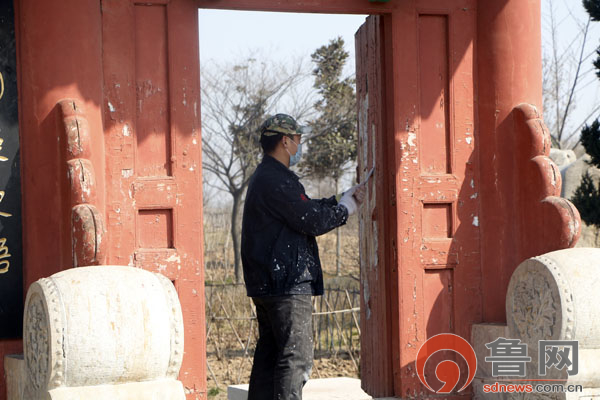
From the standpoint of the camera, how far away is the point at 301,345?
4.61 meters

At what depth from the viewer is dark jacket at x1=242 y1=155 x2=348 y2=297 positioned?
4.64m

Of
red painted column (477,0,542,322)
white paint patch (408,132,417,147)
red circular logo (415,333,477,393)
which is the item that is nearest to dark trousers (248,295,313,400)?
red circular logo (415,333,477,393)

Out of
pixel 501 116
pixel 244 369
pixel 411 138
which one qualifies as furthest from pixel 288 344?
pixel 244 369

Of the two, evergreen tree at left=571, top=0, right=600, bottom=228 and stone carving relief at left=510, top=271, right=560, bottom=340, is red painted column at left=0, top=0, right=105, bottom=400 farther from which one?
evergreen tree at left=571, top=0, right=600, bottom=228

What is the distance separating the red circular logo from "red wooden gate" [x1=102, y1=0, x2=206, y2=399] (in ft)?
5.18

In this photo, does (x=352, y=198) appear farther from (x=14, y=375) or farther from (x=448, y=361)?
(x=14, y=375)

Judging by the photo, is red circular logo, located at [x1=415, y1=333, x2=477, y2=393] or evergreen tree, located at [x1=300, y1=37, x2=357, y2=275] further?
evergreen tree, located at [x1=300, y1=37, x2=357, y2=275]

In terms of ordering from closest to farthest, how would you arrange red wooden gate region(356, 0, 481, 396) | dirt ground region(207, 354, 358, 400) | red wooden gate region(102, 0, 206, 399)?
red wooden gate region(102, 0, 206, 399) < red wooden gate region(356, 0, 481, 396) < dirt ground region(207, 354, 358, 400)

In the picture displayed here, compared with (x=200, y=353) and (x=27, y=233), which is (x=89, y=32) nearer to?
(x=27, y=233)

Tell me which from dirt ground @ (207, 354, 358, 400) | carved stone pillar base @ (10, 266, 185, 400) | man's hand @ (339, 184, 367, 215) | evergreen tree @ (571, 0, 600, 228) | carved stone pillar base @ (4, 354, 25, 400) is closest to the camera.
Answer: carved stone pillar base @ (10, 266, 185, 400)

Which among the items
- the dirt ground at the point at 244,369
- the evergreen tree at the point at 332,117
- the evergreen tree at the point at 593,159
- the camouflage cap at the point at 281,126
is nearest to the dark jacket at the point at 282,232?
the camouflage cap at the point at 281,126

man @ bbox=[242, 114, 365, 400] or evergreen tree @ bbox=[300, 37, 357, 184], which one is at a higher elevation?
evergreen tree @ bbox=[300, 37, 357, 184]

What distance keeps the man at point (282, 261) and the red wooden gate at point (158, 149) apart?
480 millimetres

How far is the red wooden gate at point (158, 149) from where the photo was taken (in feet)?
16.5
